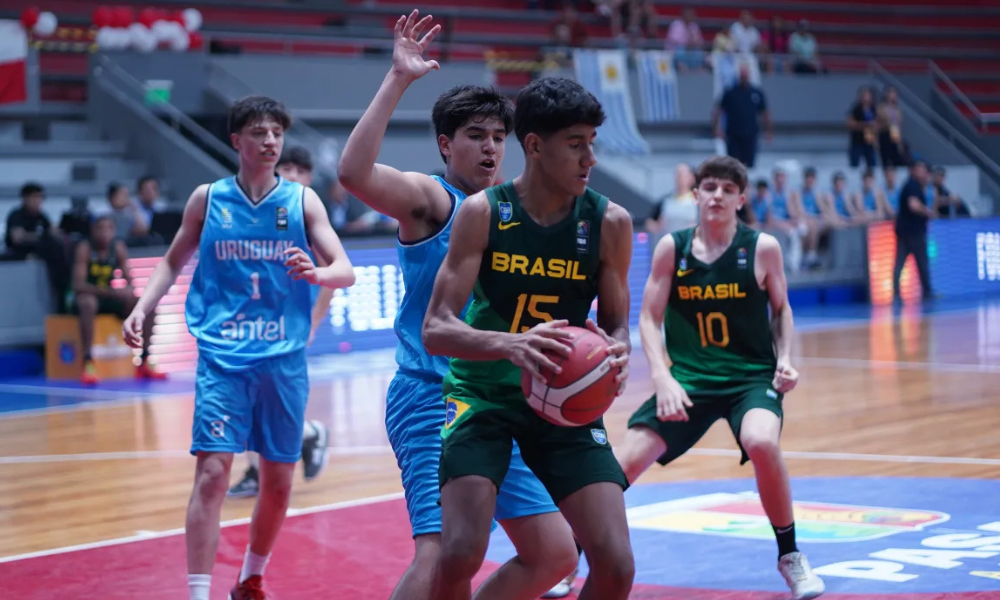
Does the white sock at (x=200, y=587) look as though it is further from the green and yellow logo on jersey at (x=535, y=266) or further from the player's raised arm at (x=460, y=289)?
the green and yellow logo on jersey at (x=535, y=266)

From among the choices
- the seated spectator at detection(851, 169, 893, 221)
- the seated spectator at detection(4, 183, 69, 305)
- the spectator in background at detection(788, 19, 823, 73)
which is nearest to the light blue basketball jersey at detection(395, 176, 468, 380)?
the seated spectator at detection(4, 183, 69, 305)

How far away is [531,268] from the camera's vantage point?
3.66 meters

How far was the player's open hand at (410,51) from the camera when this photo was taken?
13.0ft

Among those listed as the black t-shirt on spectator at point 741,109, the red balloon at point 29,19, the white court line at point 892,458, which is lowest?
the white court line at point 892,458

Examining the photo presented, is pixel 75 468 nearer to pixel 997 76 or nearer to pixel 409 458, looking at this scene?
pixel 409 458

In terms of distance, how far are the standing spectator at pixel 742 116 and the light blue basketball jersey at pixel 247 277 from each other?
1544 centimetres

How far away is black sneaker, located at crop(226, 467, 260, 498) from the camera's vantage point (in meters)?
7.59

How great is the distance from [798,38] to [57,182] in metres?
14.6

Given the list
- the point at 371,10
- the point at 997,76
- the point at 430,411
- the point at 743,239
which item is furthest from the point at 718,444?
the point at 997,76

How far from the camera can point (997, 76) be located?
29.0 m

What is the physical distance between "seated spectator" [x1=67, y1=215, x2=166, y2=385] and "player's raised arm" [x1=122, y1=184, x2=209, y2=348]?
24.3ft

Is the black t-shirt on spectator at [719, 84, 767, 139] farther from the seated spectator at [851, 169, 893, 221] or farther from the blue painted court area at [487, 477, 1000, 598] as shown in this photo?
the blue painted court area at [487, 477, 1000, 598]

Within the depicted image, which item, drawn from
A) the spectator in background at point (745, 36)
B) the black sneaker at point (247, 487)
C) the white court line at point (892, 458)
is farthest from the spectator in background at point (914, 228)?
the black sneaker at point (247, 487)

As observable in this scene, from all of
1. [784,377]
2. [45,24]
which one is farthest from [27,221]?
[784,377]
